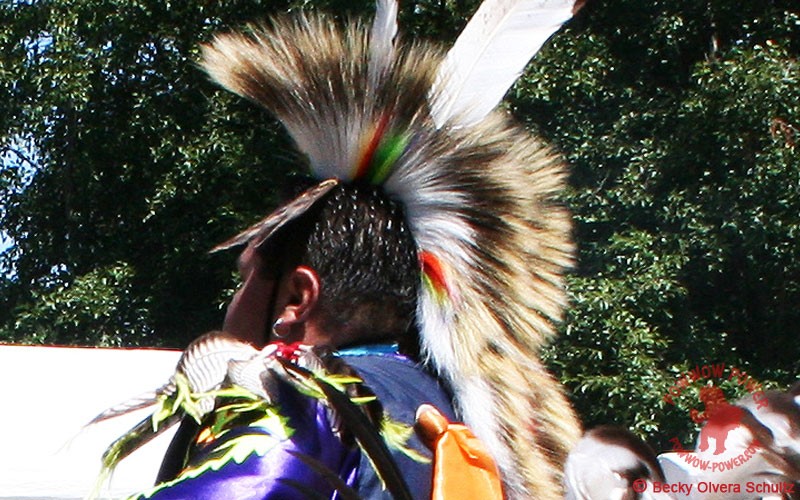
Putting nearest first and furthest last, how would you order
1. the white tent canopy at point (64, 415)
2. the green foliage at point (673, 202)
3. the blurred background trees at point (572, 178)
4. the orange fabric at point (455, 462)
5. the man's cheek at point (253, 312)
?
the orange fabric at point (455, 462)
the man's cheek at point (253, 312)
the white tent canopy at point (64, 415)
the green foliage at point (673, 202)
the blurred background trees at point (572, 178)

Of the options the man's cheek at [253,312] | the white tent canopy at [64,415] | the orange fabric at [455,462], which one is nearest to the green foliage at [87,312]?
the white tent canopy at [64,415]

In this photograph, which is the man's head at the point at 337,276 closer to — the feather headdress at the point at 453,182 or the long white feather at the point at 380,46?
the feather headdress at the point at 453,182

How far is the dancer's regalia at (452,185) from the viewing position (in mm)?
1454

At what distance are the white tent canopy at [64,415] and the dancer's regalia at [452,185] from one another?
5.44 ft

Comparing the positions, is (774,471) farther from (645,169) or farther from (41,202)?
(41,202)

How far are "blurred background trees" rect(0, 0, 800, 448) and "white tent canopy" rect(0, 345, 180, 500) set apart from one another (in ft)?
11.4

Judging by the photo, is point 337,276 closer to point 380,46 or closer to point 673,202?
point 380,46

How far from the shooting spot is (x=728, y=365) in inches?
299

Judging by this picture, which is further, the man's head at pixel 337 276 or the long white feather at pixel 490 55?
the long white feather at pixel 490 55

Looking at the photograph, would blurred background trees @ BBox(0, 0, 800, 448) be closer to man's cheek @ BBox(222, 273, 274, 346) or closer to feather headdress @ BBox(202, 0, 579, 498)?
feather headdress @ BBox(202, 0, 579, 498)

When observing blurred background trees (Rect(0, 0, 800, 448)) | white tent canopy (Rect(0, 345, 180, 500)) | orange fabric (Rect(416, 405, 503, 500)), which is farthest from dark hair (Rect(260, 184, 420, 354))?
blurred background trees (Rect(0, 0, 800, 448))

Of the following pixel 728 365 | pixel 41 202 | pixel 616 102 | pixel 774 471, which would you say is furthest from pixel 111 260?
pixel 774 471

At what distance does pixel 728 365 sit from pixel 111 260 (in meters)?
4.03

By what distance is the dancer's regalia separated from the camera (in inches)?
57.2
